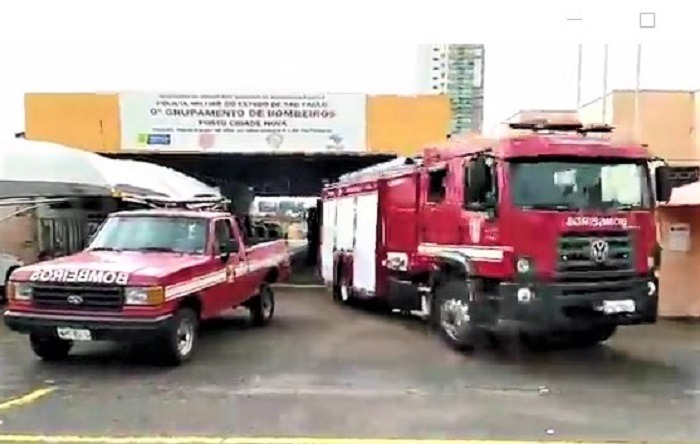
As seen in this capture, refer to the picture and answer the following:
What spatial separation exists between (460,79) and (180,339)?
2417 centimetres

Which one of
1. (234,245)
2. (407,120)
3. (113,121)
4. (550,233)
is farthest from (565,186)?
(113,121)

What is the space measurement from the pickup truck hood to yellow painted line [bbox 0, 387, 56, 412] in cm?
138

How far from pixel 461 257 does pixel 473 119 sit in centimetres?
2292

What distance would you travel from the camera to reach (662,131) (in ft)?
70.6

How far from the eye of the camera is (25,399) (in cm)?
930

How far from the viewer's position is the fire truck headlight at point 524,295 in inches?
443

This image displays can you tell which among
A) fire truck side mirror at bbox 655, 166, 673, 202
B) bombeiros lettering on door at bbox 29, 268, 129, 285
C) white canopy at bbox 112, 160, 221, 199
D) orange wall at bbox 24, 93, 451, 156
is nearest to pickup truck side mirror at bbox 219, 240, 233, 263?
bombeiros lettering on door at bbox 29, 268, 129, 285

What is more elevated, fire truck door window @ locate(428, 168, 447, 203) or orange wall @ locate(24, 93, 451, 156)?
orange wall @ locate(24, 93, 451, 156)

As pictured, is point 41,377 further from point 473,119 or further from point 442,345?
point 473,119

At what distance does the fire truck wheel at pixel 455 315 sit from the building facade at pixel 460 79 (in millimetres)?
15968

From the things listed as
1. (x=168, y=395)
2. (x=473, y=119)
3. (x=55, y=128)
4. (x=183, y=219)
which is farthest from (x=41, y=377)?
(x=473, y=119)

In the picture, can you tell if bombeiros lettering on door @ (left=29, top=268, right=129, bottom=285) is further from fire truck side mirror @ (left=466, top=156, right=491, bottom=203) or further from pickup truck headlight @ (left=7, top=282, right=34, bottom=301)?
fire truck side mirror @ (left=466, top=156, right=491, bottom=203)

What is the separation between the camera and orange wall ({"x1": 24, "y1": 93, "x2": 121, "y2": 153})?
86.7 ft

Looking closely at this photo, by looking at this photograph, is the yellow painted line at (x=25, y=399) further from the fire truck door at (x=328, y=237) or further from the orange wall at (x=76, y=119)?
the orange wall at (x=76, y=119)
